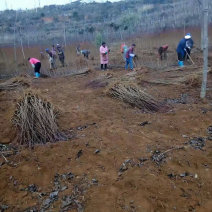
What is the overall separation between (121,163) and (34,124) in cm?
157

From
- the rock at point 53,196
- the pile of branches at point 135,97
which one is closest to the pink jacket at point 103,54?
the pile of branches at point 135,97

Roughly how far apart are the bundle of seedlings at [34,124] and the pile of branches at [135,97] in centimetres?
167

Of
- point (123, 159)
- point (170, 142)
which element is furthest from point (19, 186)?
point (170, 142)

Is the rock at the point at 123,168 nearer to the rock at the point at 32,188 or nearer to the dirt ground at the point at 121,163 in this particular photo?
the dirt ground at the point at 121,163

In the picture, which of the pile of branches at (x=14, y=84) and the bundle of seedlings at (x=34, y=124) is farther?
the pile of branches at (x=14, y=84)

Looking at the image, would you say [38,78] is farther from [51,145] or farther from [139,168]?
[139,168]

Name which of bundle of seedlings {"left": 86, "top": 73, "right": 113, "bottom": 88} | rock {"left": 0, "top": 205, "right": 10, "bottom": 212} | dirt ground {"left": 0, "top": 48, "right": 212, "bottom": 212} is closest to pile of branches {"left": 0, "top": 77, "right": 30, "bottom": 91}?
bundle of seedlings {"left": 86, "top": 73, "right": 113, "bottom": 88}

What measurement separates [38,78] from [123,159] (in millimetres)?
6441

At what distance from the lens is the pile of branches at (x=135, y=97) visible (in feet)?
14.6

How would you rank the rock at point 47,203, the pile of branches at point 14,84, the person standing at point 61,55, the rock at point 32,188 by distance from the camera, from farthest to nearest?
the person standing at point 61,55
the pile of branches at point 14,84
the rock at point 32,188
the rock at point 47,203

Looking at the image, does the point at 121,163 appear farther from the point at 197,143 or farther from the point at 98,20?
the point at 98,20

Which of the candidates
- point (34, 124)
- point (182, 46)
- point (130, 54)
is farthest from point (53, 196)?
point (182, 46)

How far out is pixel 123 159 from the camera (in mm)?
2715

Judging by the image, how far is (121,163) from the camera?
2652 millimetres
